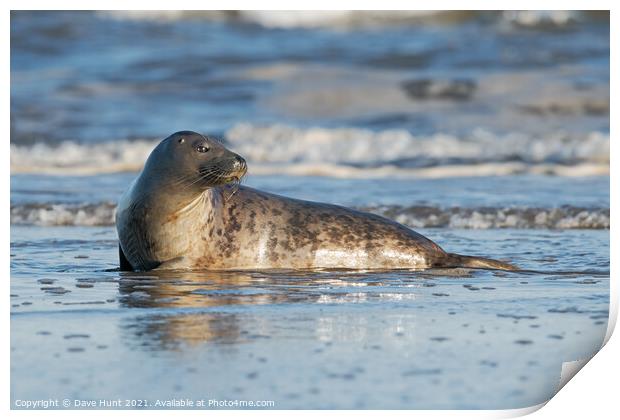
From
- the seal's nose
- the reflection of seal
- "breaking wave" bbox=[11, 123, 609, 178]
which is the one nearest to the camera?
the seal's nose

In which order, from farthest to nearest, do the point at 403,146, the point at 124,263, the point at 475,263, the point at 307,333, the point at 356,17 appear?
the point at 356,17 < the point at 403,146 < the point at 475,263 < the point at 124,263 < the point at 307,333

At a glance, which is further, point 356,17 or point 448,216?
point 356,17

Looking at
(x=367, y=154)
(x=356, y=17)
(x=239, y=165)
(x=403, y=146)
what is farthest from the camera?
(x=356, y=17)

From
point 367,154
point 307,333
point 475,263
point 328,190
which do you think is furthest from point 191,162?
point 367,154

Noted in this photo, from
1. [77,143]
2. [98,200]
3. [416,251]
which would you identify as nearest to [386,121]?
[77,143]

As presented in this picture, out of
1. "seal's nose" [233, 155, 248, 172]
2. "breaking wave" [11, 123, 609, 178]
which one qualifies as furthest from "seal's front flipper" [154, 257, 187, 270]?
"breaking wave" [11, 123, 609, 178]

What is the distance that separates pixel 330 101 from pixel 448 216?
8.48 m

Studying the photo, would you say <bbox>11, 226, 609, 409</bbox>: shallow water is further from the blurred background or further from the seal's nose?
the blurred background

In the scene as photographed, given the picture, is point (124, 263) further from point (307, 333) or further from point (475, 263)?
point (307, 333)

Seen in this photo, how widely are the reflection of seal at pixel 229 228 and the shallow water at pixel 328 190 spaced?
25 centimetres

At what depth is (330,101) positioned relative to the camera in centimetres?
1802

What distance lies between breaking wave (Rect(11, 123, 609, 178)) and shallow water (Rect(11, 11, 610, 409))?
53 mm

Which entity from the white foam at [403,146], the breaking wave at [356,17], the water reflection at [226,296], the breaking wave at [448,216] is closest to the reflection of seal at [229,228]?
the water reflection at [226,296]

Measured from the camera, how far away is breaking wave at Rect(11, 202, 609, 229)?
31.0 feet
